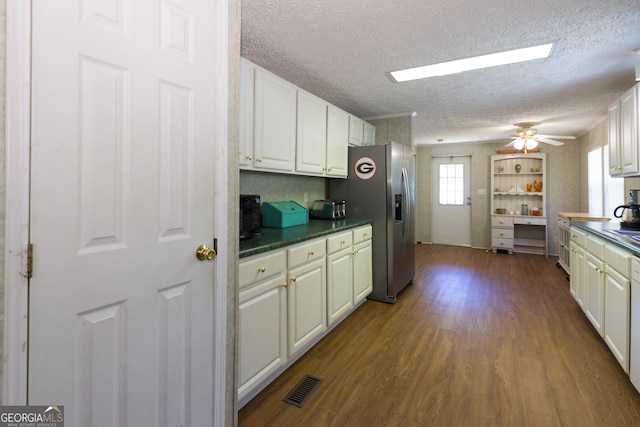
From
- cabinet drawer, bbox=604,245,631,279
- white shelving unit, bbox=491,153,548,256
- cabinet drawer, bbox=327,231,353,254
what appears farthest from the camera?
white shelving unit, bbox=491,153,548,256

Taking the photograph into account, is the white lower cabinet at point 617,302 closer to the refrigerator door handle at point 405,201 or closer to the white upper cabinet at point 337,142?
the refrigerator door handle at point 405,201

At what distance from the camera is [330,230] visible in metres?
2.55

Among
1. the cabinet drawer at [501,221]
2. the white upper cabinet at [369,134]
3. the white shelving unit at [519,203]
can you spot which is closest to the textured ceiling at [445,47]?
the white upper cabinet at [369,134]

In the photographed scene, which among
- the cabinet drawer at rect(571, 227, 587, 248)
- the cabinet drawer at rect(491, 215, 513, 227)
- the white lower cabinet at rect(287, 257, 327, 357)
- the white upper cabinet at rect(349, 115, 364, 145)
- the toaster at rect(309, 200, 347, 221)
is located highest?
the white upper cabinet at rect(349, 115, 364, 145)

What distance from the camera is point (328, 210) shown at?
10.8ft

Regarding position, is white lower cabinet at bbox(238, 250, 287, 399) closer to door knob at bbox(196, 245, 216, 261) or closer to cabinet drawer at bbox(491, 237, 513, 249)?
door knob at bbox(196, 245, 216, 261)

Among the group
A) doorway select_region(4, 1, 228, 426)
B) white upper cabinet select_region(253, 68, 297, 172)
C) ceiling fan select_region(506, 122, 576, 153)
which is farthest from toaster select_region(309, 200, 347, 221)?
ceiling fan select_region(506, 122, 576, 153)

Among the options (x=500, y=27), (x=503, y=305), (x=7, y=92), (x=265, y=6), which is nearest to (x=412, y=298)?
(x=503, y=305)

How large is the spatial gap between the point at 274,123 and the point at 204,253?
1454 millimetres

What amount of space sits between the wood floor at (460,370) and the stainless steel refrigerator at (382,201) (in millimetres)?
314

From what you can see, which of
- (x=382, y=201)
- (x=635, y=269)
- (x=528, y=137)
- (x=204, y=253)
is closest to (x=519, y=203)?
(x=528, y=137)

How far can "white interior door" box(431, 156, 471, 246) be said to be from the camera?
6922mm

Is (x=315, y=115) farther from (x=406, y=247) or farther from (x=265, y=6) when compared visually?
(x=406, y=247)

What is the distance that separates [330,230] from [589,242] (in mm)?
2197
